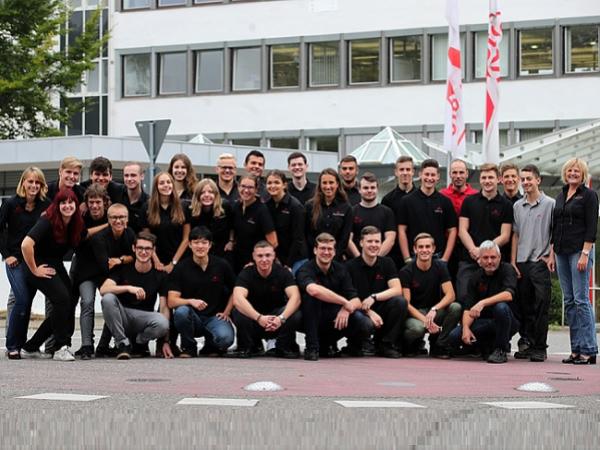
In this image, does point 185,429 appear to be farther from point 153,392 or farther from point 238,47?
point 238,47

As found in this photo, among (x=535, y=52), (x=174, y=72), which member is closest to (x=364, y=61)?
(x=535, y=52)

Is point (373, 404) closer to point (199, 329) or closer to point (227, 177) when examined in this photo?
point (199, 329)

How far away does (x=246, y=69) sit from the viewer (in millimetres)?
54406

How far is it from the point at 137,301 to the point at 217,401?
512cm

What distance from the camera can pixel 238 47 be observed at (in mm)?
54406

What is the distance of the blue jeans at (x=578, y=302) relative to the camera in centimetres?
1565

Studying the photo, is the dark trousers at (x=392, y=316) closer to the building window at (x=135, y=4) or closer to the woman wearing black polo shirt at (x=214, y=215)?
the woman wearing black polo shirt at (x=214, y=215)

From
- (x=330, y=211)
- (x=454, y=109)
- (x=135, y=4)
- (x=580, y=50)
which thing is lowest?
(x=330, y=211)

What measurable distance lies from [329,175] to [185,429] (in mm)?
7303

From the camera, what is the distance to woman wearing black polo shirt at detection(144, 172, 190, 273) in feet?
51.1

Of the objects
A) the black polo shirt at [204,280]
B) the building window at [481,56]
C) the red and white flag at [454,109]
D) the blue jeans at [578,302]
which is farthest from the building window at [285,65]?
the blue jeans at [578,302]

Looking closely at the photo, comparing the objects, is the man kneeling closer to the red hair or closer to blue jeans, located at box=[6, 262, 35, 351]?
the red hair

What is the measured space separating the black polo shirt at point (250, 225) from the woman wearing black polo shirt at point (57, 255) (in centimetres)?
164

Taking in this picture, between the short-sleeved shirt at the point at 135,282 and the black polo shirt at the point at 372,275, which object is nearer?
the short-sleeved shirt at the point at 135,282
